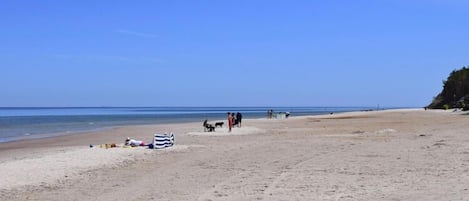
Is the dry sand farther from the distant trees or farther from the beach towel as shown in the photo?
the distant trees

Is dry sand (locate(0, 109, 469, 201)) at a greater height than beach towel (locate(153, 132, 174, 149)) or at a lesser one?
lesser

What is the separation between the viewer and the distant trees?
82875 mm

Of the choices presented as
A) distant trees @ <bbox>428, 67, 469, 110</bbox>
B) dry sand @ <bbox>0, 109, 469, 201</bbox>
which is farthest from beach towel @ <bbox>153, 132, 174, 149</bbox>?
distant trees @ <bbox>428, 67, 469, 110</bbox>

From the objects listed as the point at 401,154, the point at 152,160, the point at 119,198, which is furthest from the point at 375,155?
the point at 119,198

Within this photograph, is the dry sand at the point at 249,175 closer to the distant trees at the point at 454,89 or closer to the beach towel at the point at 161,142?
the beach towel at the point at 161,142

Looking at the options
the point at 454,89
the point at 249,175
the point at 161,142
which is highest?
the point at 454,89

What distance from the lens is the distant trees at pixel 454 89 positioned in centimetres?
8288

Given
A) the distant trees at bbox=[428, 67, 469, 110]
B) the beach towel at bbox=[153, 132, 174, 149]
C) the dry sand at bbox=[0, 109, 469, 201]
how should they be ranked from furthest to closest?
the distant trees at bbox=[428, 67, 469, 110] < the beach towel at bbox=[153, 132, 174, 149] < the dry sand at bbox=[0, 109, 469, 201]

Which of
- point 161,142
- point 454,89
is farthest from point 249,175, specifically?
point 454,89

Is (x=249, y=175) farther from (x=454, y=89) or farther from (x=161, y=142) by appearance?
(x=454, y=89)

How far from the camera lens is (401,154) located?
58.0 ft

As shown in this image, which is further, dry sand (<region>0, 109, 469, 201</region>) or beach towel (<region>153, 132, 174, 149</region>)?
beach towel (<region>153, 132, 174, 149</region>)

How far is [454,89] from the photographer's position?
88.8m

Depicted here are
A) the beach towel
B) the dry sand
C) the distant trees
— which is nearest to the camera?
the dry sand
